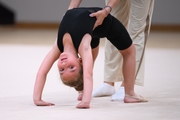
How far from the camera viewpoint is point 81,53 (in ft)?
7.88

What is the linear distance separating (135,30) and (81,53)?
0.68 m

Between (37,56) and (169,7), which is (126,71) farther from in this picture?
(169,7)

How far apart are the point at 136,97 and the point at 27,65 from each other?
1.87 meters

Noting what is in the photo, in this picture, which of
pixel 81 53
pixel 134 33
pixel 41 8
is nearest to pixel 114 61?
pixel 134 33

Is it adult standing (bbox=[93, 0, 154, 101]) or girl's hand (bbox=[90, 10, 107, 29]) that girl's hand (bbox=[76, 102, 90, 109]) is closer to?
girl's hand (bbox=[90, 10, 107, 29])

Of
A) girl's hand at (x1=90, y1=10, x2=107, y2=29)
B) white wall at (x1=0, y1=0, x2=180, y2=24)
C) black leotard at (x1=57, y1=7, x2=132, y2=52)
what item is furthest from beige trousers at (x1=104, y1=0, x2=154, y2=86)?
white wall at (x1=0, y1=0, x2=180, y2=24)

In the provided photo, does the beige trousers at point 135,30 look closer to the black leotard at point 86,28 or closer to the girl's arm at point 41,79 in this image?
the black leotard at point 86,28

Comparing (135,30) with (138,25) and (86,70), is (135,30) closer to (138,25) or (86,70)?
(138,25)

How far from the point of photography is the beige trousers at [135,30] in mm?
2982

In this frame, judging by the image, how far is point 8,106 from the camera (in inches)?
98.7

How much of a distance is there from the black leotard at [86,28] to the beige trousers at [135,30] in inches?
11.5

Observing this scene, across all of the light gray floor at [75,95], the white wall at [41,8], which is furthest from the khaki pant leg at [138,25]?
the white wall at [41,8]

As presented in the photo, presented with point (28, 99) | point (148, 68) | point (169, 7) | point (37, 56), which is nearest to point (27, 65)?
point (37, 56)

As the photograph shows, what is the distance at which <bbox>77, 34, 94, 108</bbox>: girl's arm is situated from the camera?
232 centimetres
